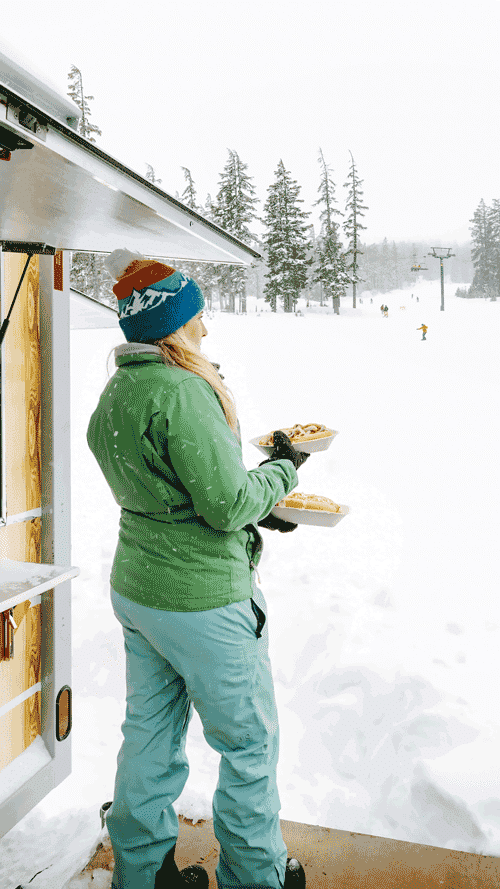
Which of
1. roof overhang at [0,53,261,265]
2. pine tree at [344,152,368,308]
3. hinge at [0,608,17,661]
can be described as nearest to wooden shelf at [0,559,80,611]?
hinge at [0,608,17,661]

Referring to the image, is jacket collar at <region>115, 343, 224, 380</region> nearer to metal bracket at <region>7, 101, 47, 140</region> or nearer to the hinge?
metal bracket at <region>7, 101, 47, 140</region>

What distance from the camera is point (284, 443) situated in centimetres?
187

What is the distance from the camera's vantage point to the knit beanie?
1.47 meters

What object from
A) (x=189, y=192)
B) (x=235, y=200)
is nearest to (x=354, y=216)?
(x=235, y=200)

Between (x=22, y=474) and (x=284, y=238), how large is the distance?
1585 cm

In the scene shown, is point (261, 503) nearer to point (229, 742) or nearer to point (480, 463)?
point (229, 742)

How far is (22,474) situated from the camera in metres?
2.06

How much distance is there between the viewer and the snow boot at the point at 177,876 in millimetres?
1706

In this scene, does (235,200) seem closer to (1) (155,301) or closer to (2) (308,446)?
(2) (308,446)

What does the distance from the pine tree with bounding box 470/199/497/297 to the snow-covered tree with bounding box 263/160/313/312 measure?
455cm

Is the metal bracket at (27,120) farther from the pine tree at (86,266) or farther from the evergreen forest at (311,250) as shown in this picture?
the pine tree at (86,266)

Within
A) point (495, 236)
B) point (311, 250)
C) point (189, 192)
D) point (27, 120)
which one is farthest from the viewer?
point (311, 250)

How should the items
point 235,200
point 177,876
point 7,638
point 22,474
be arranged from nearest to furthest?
1. point 177,876
2. point 7,638
3. point 22,474
4. point 235,200

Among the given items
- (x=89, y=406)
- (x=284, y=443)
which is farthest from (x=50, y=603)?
(x=89, y=406)
